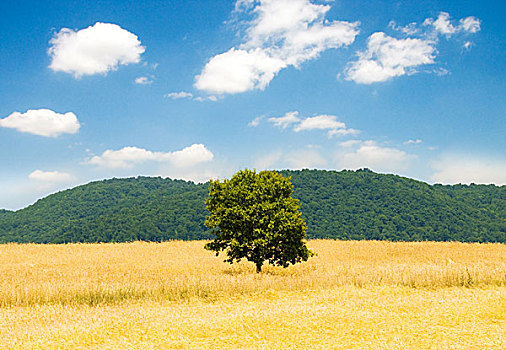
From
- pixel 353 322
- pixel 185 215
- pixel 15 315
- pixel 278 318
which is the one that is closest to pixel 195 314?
pixel 278 318

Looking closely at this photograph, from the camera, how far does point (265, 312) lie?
1247 centimetres

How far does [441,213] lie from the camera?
412 ft

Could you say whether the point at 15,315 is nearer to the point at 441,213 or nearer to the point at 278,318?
the point at 278,318

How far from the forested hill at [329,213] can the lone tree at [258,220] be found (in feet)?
273

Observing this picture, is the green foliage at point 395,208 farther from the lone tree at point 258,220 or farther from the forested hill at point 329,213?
the lone tree at point 258,220

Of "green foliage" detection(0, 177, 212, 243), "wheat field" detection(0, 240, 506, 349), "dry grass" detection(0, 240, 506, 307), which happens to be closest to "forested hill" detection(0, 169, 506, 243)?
Answer: "green foliage" detection(0, 177, 212, 243)

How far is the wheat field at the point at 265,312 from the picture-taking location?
32.7 ft

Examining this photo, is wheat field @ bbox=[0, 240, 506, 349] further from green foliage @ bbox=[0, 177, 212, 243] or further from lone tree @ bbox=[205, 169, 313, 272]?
green foliage @ bbox=[0, 177, 212, 243]

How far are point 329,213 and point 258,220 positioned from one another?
109 meters

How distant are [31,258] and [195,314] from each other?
23.2m

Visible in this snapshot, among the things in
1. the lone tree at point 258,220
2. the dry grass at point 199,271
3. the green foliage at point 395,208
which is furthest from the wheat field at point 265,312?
the green foliage at point 395,208

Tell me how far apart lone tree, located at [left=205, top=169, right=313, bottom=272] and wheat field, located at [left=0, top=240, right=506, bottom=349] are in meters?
2.42

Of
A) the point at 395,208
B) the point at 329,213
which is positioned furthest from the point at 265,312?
the point at 395,208

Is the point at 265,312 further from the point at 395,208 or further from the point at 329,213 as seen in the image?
the point at 395,208
